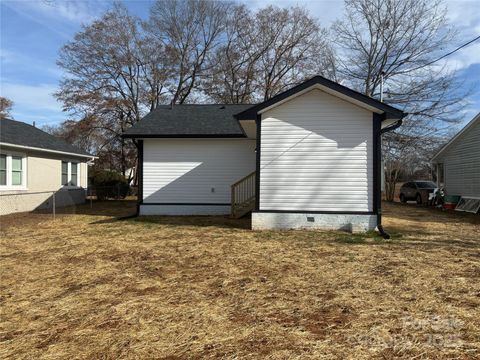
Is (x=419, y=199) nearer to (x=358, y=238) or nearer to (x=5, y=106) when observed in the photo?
(x=358, y=238)

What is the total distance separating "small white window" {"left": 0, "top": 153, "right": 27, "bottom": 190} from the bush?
7.47 m

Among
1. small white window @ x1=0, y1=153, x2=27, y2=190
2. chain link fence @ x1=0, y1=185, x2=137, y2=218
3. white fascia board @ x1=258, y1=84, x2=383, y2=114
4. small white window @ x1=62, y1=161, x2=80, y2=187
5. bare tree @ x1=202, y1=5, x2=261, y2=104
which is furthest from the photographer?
bare tree @ x1=202, y1=5, x2=261, y2=104

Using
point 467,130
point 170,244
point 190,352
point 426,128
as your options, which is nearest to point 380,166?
point 170,244

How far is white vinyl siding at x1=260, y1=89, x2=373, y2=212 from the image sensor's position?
32.2ft

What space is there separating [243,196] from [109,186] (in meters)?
12.9

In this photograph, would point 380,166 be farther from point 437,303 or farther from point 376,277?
point 437,303

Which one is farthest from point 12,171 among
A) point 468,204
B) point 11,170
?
point 468,204

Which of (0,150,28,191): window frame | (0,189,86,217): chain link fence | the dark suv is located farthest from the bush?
the dark suv

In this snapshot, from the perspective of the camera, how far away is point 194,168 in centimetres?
1420

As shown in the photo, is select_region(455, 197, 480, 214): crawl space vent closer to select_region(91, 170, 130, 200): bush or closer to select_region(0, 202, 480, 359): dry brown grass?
select_region(0, 202, 480, 359): dry brown grass

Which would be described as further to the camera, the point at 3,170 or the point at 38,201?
the point at 38,201

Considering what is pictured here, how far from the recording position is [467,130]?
57.2 feet

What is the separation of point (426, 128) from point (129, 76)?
75.4 feet

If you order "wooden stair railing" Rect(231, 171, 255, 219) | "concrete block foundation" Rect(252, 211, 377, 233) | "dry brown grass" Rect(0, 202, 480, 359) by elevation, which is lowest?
"dry brown grass" Rect(0, 202, 480, 359)
